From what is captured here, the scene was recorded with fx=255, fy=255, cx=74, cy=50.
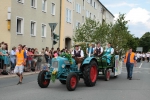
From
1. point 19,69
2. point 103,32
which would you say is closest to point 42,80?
point 19,69

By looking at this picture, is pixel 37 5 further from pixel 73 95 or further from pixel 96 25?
pixel 73 95

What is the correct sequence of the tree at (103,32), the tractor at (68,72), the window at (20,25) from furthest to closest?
the tree at (103,32), the window at (20,25), the tractor at (68,72)

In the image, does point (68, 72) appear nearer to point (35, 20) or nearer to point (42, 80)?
point (42, 80)

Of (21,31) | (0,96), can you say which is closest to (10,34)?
(21,31)

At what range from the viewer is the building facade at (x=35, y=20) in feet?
76.3

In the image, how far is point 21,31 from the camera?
82.4ft

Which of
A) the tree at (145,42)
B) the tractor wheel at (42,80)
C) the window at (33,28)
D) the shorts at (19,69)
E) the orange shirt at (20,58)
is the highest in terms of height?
the tree at (145,42)

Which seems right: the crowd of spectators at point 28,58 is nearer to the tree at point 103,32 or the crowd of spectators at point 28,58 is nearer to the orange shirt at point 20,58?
the orange shirt at point 20,58

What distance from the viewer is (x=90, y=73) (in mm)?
11305

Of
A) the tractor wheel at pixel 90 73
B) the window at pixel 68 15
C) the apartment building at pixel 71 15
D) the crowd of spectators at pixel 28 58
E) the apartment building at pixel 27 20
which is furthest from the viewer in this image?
the window at pixel 68 15

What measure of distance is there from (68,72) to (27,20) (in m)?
16.7

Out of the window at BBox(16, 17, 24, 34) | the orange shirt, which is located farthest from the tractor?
the window at BBox(16, 17, 24, 34)

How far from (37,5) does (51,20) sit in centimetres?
418

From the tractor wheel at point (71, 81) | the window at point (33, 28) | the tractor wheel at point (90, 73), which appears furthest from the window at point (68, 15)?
the tractor wheel at point (71, 81)
